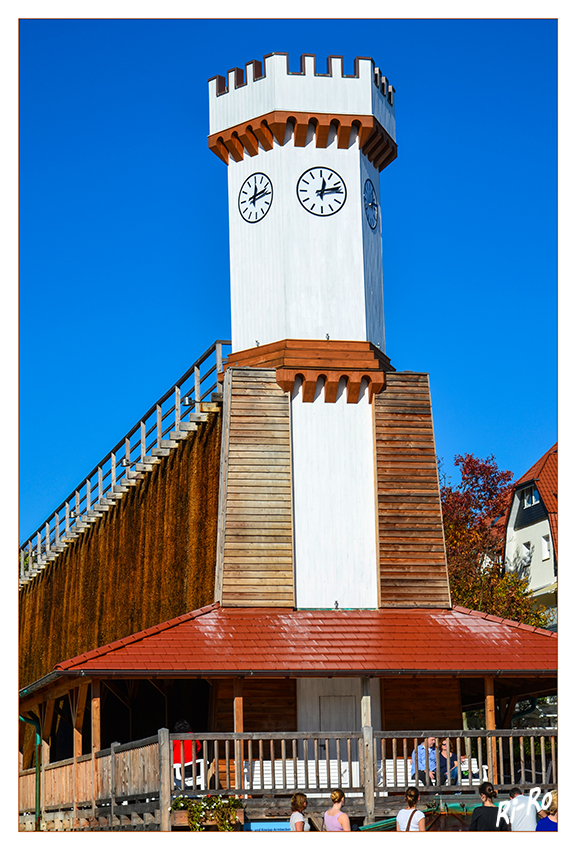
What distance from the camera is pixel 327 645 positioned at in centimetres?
2323

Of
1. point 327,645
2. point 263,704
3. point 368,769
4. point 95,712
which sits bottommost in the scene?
point 368,769

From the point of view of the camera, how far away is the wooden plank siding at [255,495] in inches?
986

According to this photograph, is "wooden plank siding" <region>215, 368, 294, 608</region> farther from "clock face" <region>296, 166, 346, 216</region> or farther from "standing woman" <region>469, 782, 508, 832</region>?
"standing woman" <region>469, 782, 508, 832</region>

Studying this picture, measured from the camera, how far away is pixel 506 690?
27.2 metres

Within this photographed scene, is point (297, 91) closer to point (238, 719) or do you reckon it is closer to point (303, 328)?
point (303, 328)

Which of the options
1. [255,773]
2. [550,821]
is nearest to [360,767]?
[255,773]

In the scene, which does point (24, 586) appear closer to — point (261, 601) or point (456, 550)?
point (456, 550)

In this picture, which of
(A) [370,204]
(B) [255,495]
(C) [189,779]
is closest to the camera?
(C) [189,779]

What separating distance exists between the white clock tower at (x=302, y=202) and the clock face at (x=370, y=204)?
83 mm

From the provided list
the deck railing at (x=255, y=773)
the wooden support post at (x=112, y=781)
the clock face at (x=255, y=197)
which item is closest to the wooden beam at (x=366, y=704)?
the deck railing at (x=255, y=773)

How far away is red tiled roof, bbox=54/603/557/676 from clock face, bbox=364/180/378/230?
911 cm

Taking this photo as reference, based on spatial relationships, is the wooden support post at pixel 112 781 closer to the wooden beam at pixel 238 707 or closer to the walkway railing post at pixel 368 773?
the wooden beam at pixel 238 707

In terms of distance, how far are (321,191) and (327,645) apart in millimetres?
10440

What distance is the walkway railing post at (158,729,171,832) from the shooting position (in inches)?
757
